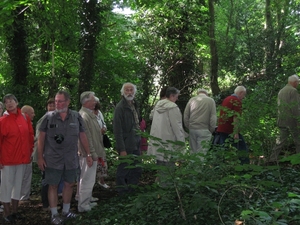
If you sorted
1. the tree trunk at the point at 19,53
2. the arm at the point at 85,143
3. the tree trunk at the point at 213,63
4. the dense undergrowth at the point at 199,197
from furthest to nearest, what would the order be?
the tree trunk at the point at 213,63, the tree trunk at the point at 19,53, the arm at the point at 85,143, the dense undergrowth at the point at 199,197

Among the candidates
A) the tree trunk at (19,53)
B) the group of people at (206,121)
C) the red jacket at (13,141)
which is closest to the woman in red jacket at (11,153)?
the red jacket at (13,141)

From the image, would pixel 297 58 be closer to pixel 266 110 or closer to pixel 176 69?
pixel 176 69

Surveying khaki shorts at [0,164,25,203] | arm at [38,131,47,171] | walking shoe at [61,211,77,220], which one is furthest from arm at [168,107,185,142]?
khaki shorts at [0,164,25,203]

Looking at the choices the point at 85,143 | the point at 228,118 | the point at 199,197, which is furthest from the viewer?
the point at 228,118

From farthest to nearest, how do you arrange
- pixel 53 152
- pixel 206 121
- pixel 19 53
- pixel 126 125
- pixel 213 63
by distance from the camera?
pixel 213 63 → pixel 19 53 → pixel 206 121 → pixel 126 125 → pixel 53 152

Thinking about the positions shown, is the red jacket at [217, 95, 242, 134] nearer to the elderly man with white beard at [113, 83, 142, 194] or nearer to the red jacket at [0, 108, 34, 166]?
the elderly man with white beard at [113, 83, 142, 194]

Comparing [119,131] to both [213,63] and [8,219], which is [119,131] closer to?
[8,219]

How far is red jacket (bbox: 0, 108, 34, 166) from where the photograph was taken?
667cm

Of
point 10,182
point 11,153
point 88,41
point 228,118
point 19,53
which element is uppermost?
point 88,41

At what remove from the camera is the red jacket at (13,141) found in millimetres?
6668

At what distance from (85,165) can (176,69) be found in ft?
28.6

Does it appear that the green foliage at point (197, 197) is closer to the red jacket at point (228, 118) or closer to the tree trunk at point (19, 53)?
the red jacket at point (228, 118)

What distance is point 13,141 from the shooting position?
6.73m

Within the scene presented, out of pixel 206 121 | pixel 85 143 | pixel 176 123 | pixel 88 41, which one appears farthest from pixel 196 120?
pixel 88 41
